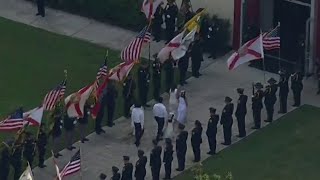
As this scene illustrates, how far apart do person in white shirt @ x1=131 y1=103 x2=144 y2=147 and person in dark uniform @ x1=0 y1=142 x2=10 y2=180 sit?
12.6 feet

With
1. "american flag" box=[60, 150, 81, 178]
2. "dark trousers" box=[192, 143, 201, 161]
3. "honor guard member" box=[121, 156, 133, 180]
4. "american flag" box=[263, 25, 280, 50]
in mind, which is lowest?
"dark trousers" box=[192, 143, 201, 161]

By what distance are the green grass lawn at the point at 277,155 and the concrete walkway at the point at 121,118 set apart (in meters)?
0.48

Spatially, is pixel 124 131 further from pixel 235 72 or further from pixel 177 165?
pixel 235 72

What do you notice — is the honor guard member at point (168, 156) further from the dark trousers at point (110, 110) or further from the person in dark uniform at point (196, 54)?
the person in dark uniform at point (196, 54)

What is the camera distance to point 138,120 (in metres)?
34.8

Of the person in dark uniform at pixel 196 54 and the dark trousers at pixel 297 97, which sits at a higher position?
the person in dark uniform at pixel 196 54

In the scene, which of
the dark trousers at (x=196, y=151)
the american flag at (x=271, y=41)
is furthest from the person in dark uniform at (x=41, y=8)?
the dark trousers at (x=196, y=151)

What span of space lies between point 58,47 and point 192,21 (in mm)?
5590

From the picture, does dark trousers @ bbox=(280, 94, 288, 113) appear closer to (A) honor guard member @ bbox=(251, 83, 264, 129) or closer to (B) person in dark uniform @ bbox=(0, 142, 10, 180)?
(A) honor guard member @ bbox=(251, 83, 264, 129)

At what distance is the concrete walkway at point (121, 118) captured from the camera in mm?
34625

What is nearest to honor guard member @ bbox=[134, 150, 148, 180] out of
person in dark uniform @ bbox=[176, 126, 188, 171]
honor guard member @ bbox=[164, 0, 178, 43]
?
person in dark uniform @ bbox=[176, 126, 188, 171]

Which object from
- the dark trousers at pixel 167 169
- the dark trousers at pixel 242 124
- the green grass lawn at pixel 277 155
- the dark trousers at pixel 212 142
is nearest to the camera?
the dark trousers at pixel 167 169

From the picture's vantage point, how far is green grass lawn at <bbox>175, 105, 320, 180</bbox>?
111 ft

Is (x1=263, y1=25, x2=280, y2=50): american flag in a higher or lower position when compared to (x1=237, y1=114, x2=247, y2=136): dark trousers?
higher
